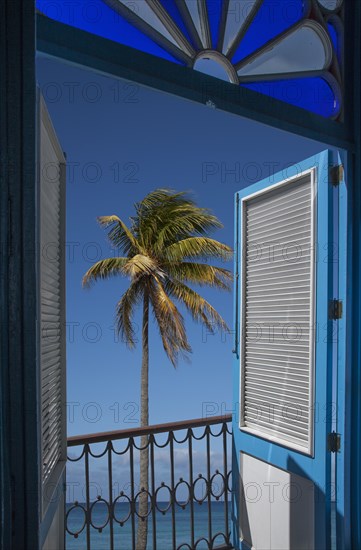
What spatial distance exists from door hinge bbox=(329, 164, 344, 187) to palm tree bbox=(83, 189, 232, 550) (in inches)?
343

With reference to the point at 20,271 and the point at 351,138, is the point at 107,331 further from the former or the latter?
the point at 20,271

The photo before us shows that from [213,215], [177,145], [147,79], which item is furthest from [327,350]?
[177,145]

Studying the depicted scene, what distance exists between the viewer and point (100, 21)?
75.2 inches

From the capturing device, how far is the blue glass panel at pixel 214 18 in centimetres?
221

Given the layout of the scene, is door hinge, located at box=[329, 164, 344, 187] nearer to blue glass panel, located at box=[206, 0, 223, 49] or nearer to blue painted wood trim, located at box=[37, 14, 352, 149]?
blue painted wood trim, located at box=[37, 14, 352, 149]

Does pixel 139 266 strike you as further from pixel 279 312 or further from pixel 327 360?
pixel 327 360

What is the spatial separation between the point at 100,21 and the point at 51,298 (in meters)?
1.04

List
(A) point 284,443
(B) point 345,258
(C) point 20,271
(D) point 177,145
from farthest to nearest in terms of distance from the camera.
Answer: (D) point 177,145 → (A) point 284,443 → (B) point 345,258 → (C) point 20,271

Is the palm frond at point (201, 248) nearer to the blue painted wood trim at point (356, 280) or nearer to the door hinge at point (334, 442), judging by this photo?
the blue painted wood trim at point (356, 280)

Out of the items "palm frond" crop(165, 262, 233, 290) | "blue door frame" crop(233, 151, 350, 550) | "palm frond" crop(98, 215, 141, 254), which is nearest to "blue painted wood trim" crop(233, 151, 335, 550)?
"blue door frame" crop(233, 151, 350, 550)

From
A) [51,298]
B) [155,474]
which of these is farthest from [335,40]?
A: [155,474]

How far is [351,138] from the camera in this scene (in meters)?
2.54

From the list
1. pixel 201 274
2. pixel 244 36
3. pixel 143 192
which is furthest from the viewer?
pixel 143 192

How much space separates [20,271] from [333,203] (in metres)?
1.70
